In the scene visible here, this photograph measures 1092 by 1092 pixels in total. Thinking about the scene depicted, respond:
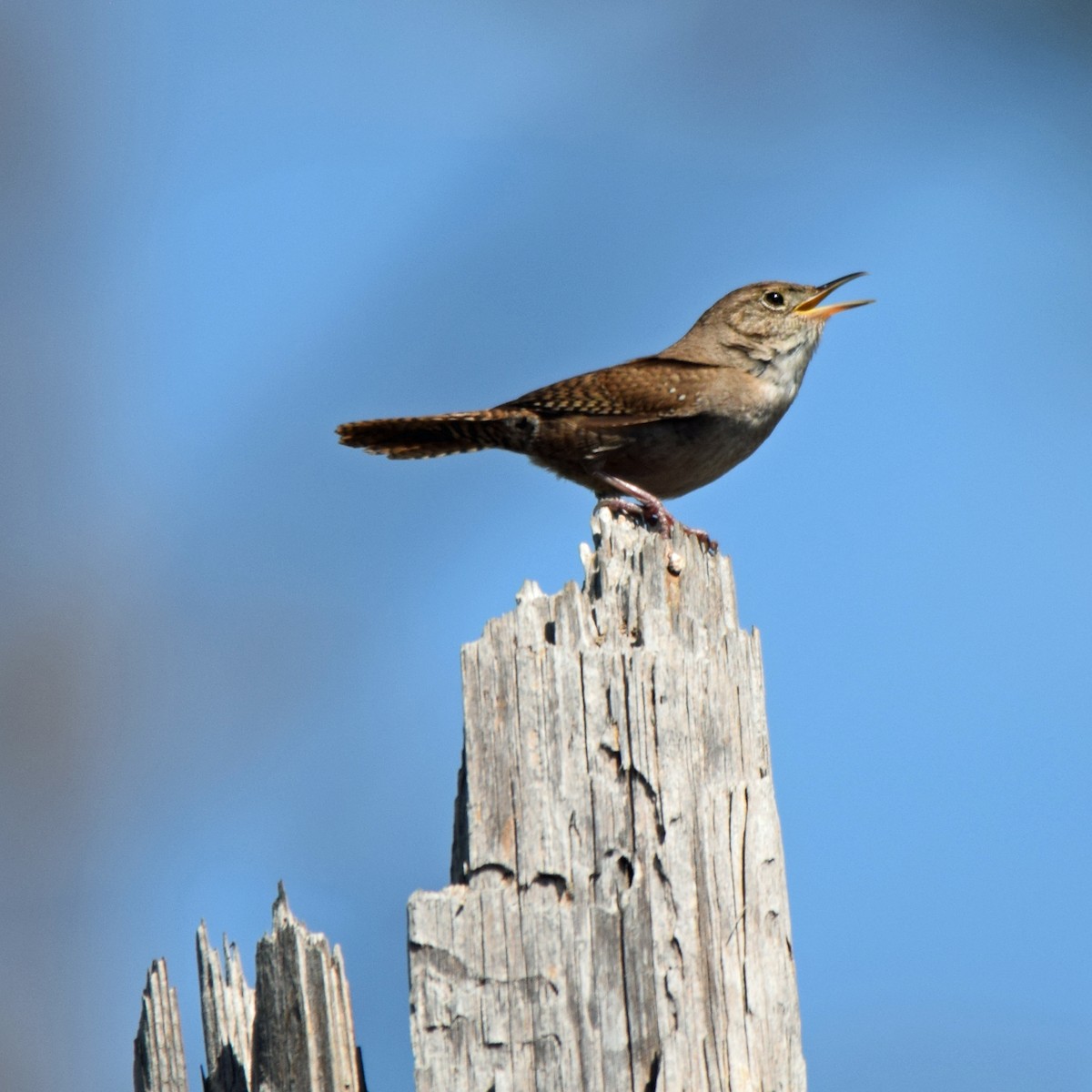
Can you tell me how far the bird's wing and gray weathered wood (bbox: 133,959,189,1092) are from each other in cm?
309

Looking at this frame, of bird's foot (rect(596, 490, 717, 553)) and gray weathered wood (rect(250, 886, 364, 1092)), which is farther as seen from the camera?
bird's foot (rect(596, 490, 717, 553))

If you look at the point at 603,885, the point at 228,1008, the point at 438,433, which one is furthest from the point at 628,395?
the point at 228,1008

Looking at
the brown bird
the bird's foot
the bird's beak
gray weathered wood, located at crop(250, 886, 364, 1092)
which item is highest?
the bird's beak

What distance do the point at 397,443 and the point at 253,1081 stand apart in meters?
3.10

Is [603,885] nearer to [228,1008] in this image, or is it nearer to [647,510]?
[228,1008]

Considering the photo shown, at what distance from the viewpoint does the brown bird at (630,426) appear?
4.98 m

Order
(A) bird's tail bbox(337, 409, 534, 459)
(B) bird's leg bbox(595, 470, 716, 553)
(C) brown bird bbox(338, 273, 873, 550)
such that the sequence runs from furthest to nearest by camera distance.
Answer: (C) brown bird bbox(338, 273, 873, 550) → (A) bird's tail bbox(337, 409, 534, 459) → (B) bird's leg bbox(595, 470, 716, 553)

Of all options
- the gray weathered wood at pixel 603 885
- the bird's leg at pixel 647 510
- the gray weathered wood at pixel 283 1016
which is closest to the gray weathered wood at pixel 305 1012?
the gray weathered wood at pixel 283 1016

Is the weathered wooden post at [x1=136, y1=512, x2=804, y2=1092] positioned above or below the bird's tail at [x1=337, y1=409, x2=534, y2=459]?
below

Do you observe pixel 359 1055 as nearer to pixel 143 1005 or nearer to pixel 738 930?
pixel 143 1005

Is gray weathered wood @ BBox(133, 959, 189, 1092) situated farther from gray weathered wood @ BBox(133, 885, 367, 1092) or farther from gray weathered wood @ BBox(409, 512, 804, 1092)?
gray weathered wood @ BBox(409, 512, 804, 1092)

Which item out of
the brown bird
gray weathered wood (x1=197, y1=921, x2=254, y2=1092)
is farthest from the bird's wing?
gray weathered wood (x1=197, y1=921, x2=254, y2=1092)

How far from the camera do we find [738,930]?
2.20 m

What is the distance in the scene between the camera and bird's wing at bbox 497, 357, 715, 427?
498cm
